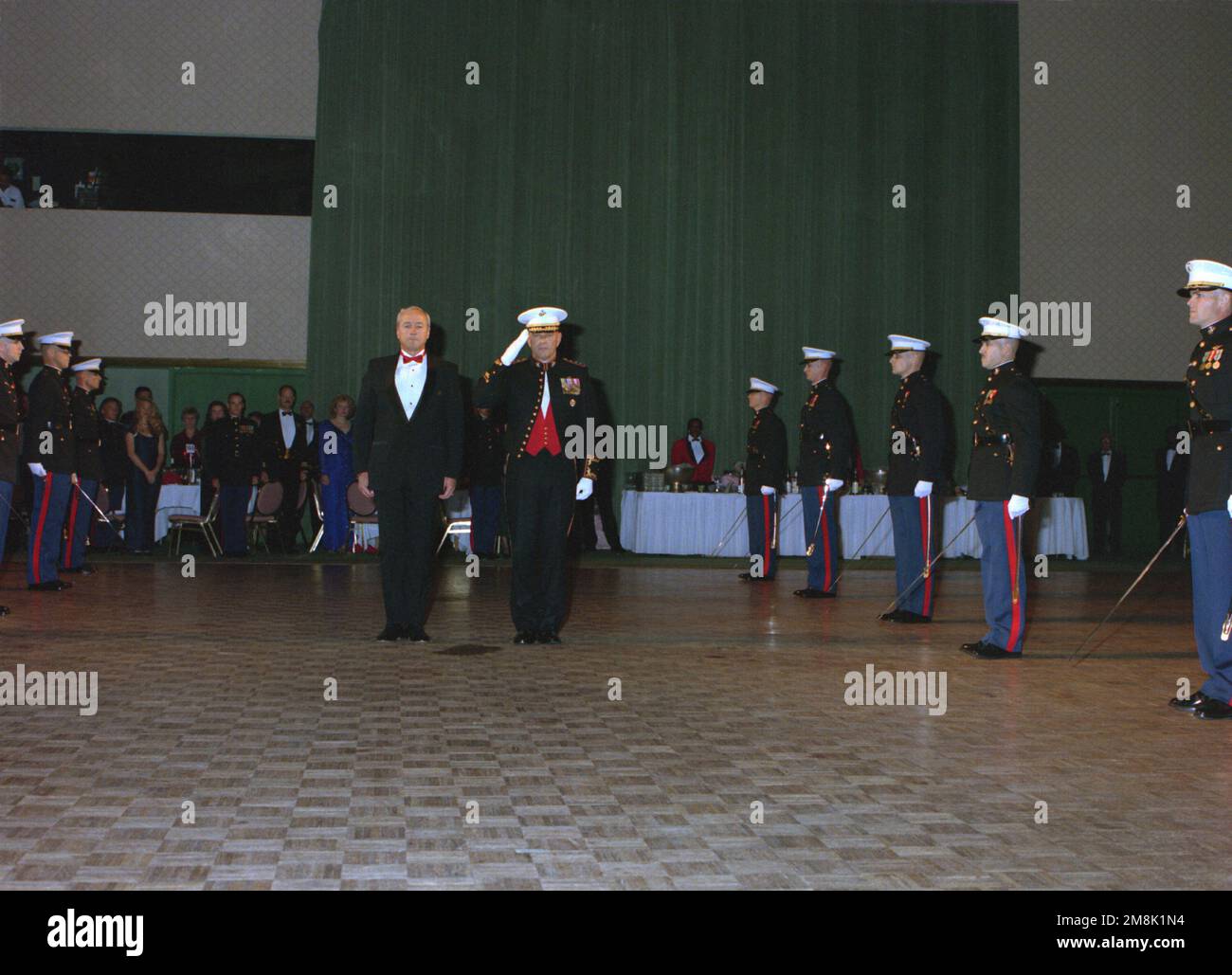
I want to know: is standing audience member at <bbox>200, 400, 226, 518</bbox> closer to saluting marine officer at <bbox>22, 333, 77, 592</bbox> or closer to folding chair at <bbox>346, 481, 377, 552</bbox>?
folding chair at <bbox>346, 481, 377, 552</bbox>

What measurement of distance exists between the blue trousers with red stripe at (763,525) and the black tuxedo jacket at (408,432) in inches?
210

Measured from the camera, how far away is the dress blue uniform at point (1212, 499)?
17.1ft

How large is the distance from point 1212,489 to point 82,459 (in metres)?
8.88

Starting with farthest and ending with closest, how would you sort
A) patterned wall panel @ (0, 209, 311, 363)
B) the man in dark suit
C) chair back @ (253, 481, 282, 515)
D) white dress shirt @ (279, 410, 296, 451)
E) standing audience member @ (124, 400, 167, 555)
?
the man in dark suit
patterned wall panel @ (0, 209, 311, 363)
white dress shirt @ (279, 410, 296, 451)
standing audience member @ (124, 400, 167, 555)
chair back @ (253, 481, 282, 515)

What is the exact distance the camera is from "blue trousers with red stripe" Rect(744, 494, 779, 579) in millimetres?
12125

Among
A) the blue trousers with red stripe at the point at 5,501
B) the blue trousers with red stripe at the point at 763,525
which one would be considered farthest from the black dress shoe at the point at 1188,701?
the blue trousers with red stripe at the point at 5,501

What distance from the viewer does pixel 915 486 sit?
28.5 ft

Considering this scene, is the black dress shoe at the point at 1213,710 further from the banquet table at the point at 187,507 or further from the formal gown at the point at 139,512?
the formal gown at the point at 139,512

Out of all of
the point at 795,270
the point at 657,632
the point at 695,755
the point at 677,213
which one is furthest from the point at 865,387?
the point at 695,755

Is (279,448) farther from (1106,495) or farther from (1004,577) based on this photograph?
(1106,495)

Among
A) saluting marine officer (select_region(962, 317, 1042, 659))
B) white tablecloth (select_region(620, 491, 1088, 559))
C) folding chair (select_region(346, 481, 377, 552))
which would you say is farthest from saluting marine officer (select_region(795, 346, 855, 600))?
folding chair (select_region(346, 481, 377, 552))

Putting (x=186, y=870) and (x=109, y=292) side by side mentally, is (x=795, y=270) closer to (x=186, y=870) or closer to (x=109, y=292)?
(x=109, y=292)

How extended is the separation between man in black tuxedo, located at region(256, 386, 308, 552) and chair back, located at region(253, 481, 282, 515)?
1800 mm

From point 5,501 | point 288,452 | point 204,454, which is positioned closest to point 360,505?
point 204,454
